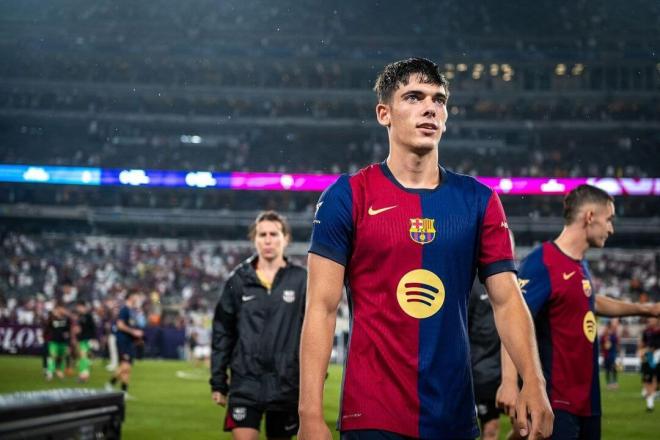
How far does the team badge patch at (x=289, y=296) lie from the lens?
22.3ft

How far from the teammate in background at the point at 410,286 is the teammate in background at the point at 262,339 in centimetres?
330

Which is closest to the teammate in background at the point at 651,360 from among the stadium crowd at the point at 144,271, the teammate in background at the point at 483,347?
the teammate in background at the point at 483,347

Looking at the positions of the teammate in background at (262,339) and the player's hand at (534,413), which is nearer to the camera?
the player's hand at (534,413)

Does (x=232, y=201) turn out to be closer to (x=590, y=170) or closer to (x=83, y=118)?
(x=83, y=118)

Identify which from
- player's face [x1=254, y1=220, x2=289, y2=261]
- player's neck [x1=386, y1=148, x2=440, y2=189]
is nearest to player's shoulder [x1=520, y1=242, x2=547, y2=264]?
player's face [x1=254, y1=220, x2=289, y2=261]

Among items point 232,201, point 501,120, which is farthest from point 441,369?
point 501,120

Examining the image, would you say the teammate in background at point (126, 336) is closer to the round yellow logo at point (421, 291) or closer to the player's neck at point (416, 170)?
the player's neck at point (416, 170)

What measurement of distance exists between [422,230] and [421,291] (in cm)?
23

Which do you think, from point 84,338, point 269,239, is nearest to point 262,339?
point 269,239

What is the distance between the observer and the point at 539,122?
58.5 meters

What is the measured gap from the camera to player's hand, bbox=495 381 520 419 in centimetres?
390

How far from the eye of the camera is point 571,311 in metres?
5.51

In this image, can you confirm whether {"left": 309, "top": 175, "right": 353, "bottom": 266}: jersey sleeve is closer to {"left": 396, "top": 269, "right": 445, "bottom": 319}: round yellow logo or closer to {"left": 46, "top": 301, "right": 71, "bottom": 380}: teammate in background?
{"left": 396, "top": 269, "right": 445, "bottom": 319}: round yellow logo

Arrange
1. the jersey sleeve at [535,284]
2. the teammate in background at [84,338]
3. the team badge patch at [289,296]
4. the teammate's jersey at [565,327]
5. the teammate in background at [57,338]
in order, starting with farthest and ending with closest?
1. the teammate in background at [57,338]
2. the teammate in background at [84,338]
3. the team badge patch at [289,296]
4. the jersey sleeve at [535,284]
5. the teammate's jersey at [565,327]
